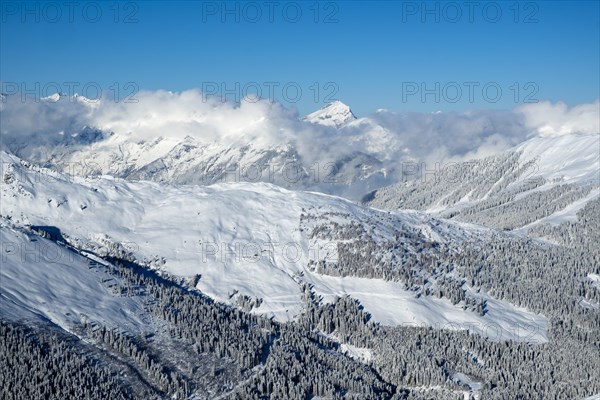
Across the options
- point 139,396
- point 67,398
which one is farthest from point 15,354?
point 139,396

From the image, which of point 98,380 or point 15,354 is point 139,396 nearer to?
point 98,380

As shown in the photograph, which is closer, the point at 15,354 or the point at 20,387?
the point at 20,387

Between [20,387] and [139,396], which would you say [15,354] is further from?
[139,396]

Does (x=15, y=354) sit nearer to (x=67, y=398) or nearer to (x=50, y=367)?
(x=50, y=367)

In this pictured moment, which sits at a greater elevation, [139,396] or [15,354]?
[15,354]

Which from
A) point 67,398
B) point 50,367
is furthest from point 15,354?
point 67,398

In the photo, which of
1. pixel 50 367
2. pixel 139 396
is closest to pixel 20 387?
pixel 50 367

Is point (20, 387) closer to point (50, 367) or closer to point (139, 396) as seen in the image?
point (50, 367)
